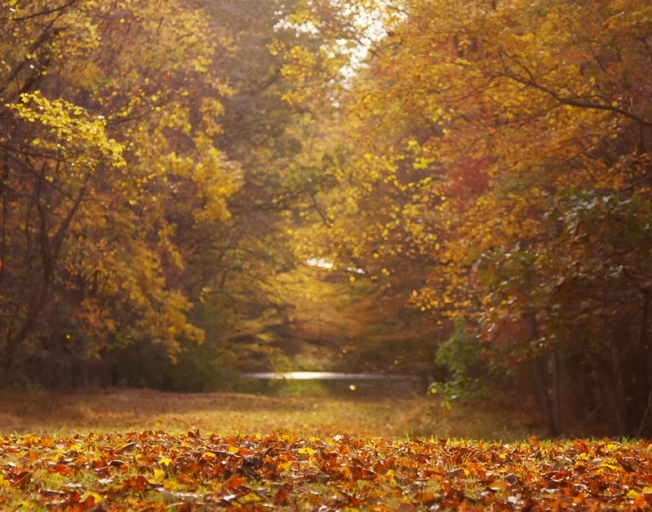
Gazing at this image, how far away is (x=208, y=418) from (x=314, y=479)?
14293 mm

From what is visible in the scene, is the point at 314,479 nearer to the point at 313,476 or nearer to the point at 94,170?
the point at 313,476

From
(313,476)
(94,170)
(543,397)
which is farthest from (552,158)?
(313,476)

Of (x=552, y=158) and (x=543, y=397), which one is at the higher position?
(x=552, y=158)

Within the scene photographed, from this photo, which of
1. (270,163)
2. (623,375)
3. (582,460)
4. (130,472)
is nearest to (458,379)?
(623,375)

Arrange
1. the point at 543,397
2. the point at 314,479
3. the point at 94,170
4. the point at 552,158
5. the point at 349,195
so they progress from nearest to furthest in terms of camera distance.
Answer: the point at 314,479 < the point at 552,158 < the point at 94,170 < the point at 543,397 < the point at 349,195

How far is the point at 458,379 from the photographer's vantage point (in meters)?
16.4

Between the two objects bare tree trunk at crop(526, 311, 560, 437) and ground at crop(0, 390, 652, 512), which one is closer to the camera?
ground at crop(0, 390, 652, 512)

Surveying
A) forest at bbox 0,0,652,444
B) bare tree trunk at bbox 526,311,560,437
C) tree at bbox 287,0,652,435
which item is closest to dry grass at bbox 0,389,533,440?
bare tree trunk at bbox 526,311,560,437

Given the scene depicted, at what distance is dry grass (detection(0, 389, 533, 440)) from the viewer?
16969 millimetres

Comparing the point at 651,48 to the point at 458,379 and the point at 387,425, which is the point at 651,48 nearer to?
the point at 458,379

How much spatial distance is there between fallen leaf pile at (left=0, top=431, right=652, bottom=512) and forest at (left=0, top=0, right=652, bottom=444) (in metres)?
4.87

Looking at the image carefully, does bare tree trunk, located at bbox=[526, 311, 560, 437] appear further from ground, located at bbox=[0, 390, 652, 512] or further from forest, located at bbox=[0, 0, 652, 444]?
ground, located at bbox=[0, 390, 652, 512]

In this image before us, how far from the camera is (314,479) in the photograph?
5.87 meters

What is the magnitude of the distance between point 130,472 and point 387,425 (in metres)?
16.0
